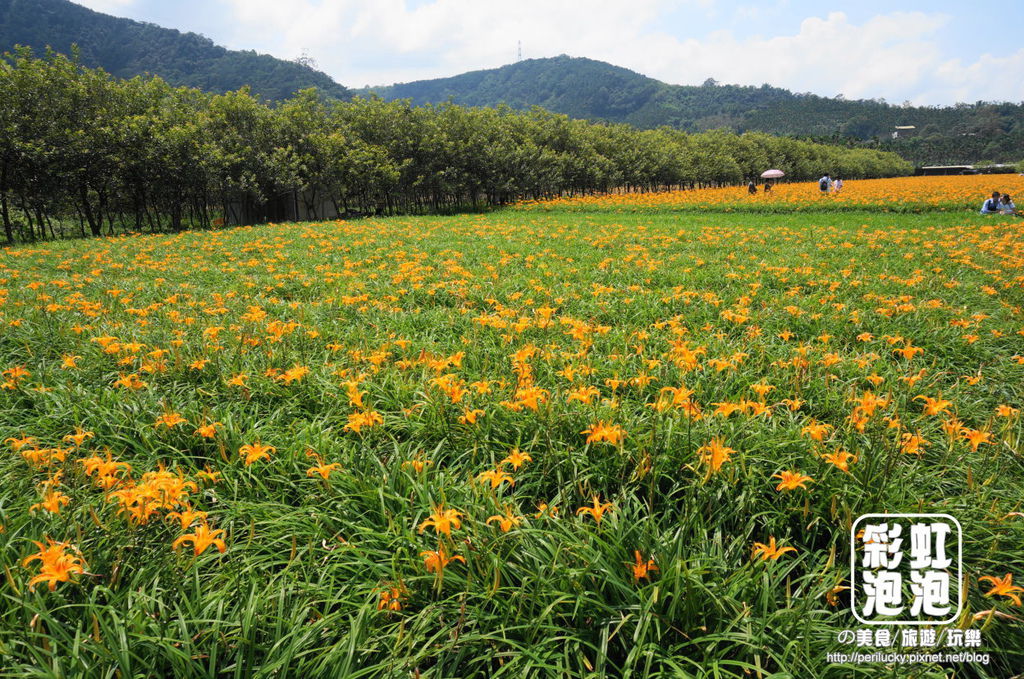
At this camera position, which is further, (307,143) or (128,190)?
(307,143)

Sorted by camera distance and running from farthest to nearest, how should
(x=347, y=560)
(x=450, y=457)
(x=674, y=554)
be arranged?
(x=450, y=457)
(x=347, y=560)
(x=674, y=554)

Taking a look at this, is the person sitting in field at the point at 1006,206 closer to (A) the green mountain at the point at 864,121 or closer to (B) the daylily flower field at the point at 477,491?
(B) the daylily flower field at the point at 477,491

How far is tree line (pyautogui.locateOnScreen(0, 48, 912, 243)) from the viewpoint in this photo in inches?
758

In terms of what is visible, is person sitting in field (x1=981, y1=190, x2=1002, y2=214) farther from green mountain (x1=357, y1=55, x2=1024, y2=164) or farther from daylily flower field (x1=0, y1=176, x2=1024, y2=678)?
green mountain (x1=357, y1=55, x2=1024, y2=164)

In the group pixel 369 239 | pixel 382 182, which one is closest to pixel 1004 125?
pixel 382 182

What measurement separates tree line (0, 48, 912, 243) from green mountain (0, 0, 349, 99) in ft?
270

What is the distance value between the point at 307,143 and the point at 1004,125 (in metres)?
191

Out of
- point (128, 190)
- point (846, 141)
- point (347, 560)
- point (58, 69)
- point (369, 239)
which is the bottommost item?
point (347, 560)

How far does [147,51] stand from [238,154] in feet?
414

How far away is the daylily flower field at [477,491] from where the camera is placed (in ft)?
5.39

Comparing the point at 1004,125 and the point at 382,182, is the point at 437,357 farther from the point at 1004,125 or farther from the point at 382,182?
the point at 1004,125

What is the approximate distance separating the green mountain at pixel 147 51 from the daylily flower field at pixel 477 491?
382 ft

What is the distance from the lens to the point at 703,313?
19.5 ft

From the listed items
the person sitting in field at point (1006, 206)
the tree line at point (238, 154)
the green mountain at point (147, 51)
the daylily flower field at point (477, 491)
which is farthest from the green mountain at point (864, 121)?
the daylily flower field at point (477, 491)
